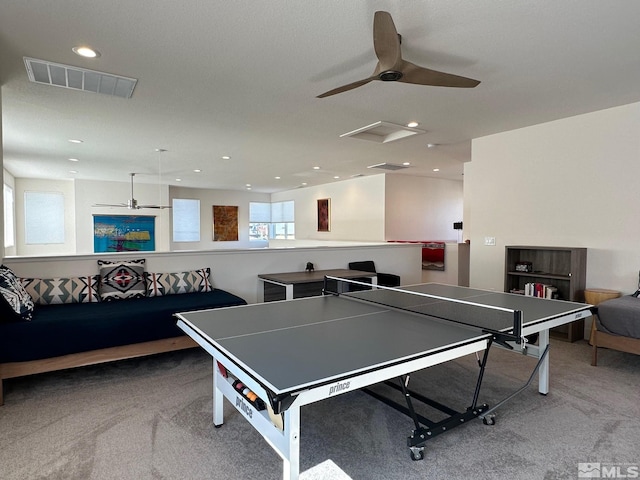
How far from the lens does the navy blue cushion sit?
2678mm

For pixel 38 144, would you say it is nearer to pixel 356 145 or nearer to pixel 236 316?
pixel 356 145

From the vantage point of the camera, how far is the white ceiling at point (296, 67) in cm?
222

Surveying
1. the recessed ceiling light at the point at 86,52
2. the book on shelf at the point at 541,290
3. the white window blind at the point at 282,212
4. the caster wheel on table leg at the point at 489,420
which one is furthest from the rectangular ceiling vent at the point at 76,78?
the white window blind at the point at 282,212

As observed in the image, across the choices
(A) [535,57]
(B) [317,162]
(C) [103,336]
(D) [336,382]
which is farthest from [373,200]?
(D) [336,382]

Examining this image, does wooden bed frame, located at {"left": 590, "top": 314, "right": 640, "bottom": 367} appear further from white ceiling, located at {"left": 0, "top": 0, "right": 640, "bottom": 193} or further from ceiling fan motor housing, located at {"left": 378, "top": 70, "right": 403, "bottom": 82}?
ceiling fan motor housing, located at {"left": 378, "top": 70, "right": 403, "bottom": 82}

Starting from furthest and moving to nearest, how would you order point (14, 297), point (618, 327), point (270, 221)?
point (270, 221) < point (618, 327) < point (14, 297)

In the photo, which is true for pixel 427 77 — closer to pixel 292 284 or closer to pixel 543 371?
pixel 543 371

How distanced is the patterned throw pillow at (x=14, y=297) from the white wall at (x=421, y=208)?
6.55m

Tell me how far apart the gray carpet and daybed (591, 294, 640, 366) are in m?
0.26

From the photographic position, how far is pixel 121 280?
372cm

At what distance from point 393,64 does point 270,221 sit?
1095 centimetres

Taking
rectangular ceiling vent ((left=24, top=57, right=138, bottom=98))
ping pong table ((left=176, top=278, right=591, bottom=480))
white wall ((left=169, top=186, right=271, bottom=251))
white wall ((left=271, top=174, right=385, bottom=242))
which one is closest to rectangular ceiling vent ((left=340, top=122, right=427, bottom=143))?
ping pong table ((left=176, top=278, right=591, bottom=480))

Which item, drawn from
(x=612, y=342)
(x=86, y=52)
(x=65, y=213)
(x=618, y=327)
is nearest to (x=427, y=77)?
(x=86, y=52)

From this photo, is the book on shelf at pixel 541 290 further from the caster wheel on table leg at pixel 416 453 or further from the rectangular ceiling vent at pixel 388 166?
the rectangular ceiling vent at pixel 388 166
